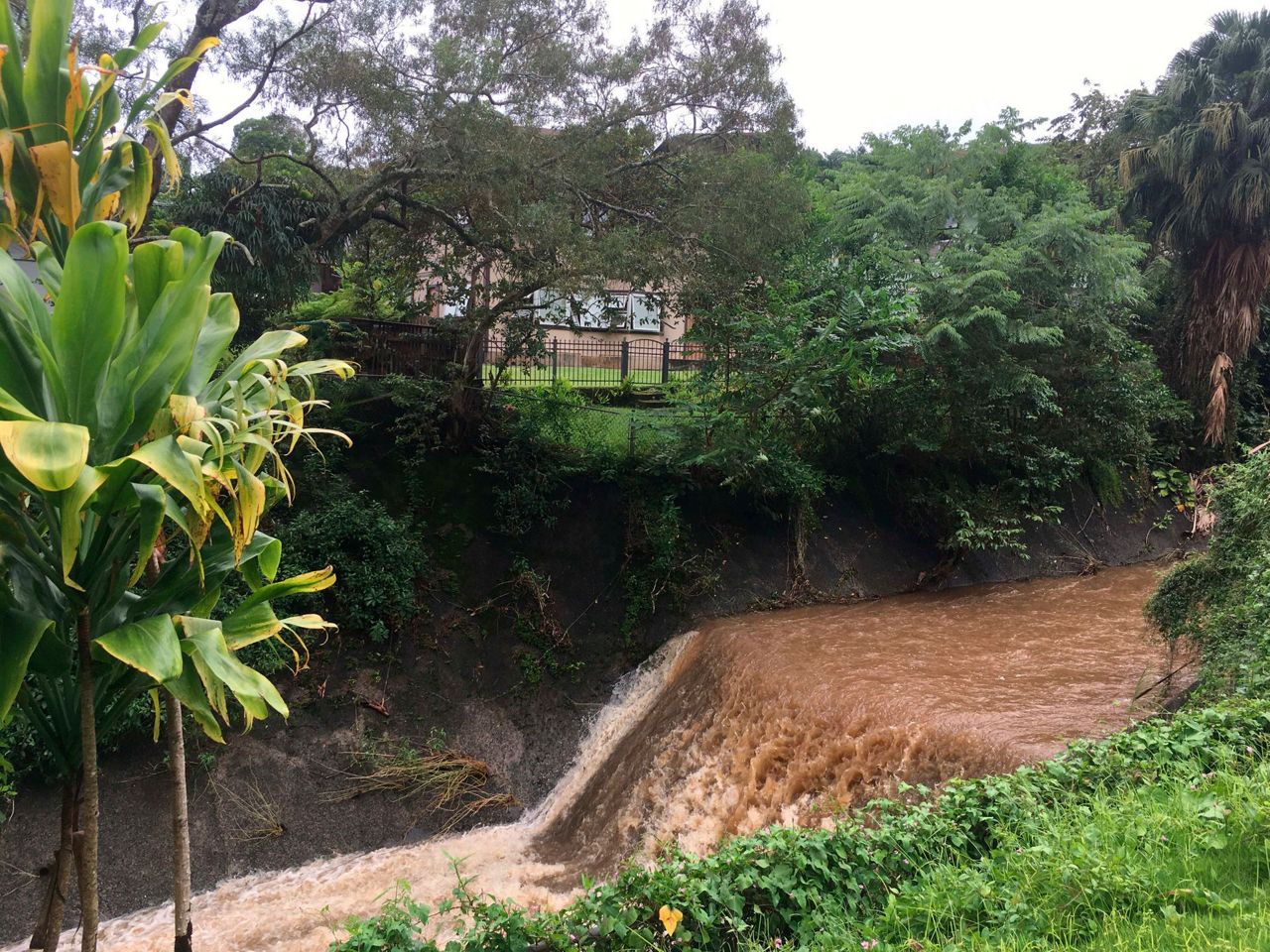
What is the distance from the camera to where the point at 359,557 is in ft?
32.5

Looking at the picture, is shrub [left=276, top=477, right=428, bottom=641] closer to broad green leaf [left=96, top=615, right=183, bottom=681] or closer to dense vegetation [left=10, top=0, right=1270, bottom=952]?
dense vegetation [left=10, top=0, right=1270, bottom=952]

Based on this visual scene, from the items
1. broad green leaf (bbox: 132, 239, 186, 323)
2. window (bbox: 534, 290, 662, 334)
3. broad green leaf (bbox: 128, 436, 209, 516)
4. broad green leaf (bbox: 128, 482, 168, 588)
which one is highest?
window (bbox: 534, 290, 662, 334)

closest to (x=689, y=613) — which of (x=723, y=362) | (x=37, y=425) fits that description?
(x=723, y=362)

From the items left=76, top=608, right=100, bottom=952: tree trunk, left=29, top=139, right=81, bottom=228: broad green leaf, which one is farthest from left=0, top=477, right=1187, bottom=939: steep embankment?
left=29, top=139, right=81, bottom=228: broad green leaf

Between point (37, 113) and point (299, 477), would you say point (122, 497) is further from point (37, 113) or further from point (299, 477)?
point (299, 477)

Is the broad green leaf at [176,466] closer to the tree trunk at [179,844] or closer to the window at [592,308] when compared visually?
the tree trunk at [179,844]

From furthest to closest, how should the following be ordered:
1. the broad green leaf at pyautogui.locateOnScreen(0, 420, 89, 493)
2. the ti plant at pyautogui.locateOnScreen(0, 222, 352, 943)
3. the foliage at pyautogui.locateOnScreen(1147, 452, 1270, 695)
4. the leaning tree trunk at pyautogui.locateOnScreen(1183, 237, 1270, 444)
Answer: the leaning tree trunk at pyautogui.locateOnScreen(1183, 237, 1270, 444) < the foliage at pyautogui.locateOnScreen(1147, 452, 1270, 695) < the ti plant at pyautogui.locateOnScreen(0, 222, 352, 943) < the broad green leaf at pyautogui.locateOnScreen(0, 420, 89, 493)

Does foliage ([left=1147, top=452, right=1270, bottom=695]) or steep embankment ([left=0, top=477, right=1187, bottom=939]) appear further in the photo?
steep embankment ([left=0, top=477, right=1187, bottom=939])

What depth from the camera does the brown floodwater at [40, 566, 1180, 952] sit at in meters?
6.06

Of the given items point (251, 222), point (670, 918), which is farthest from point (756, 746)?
point (251, 222)

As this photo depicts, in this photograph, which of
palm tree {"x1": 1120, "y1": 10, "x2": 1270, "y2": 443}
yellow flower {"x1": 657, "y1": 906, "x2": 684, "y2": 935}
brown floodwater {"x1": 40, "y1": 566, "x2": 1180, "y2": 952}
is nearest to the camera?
yellow flower {"x1": 657, "y1": 906, "x2": 684, "y2": 935}

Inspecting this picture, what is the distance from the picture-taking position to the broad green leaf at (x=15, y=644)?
2631 millimetres

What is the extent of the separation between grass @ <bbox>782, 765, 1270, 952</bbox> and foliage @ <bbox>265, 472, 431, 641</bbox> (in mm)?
6901

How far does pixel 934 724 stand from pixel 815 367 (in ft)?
17.8
